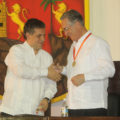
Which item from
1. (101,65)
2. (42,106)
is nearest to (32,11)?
(42,106)

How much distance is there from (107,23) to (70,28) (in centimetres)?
153

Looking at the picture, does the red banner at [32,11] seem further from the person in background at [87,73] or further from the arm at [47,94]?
the person in background at [87,73]

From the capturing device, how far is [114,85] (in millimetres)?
3418

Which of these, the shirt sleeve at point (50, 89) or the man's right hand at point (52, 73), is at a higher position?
the man's right hand at point (52, 73)

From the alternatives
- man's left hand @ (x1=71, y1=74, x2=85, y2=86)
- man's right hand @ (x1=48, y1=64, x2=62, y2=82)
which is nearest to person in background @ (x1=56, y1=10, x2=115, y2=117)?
man's left hand @ (x1=71, y1=74, x2=85, y2=86)

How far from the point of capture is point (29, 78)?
3.11 meters

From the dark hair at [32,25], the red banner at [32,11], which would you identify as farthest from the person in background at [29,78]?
the red banner at [32,11]

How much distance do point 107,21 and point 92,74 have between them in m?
1.85

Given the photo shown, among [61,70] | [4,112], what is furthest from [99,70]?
[4,112]

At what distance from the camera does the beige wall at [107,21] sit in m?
4.42

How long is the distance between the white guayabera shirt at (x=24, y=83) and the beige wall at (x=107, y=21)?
1.50 m

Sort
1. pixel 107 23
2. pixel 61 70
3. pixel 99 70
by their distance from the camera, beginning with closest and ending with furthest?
pixel 99 70 < pixel 61 70 < pixel 107 23

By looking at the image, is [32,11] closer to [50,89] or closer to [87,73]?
[50,89]

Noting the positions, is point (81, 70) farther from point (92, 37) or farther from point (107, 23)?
point (107, 23)
